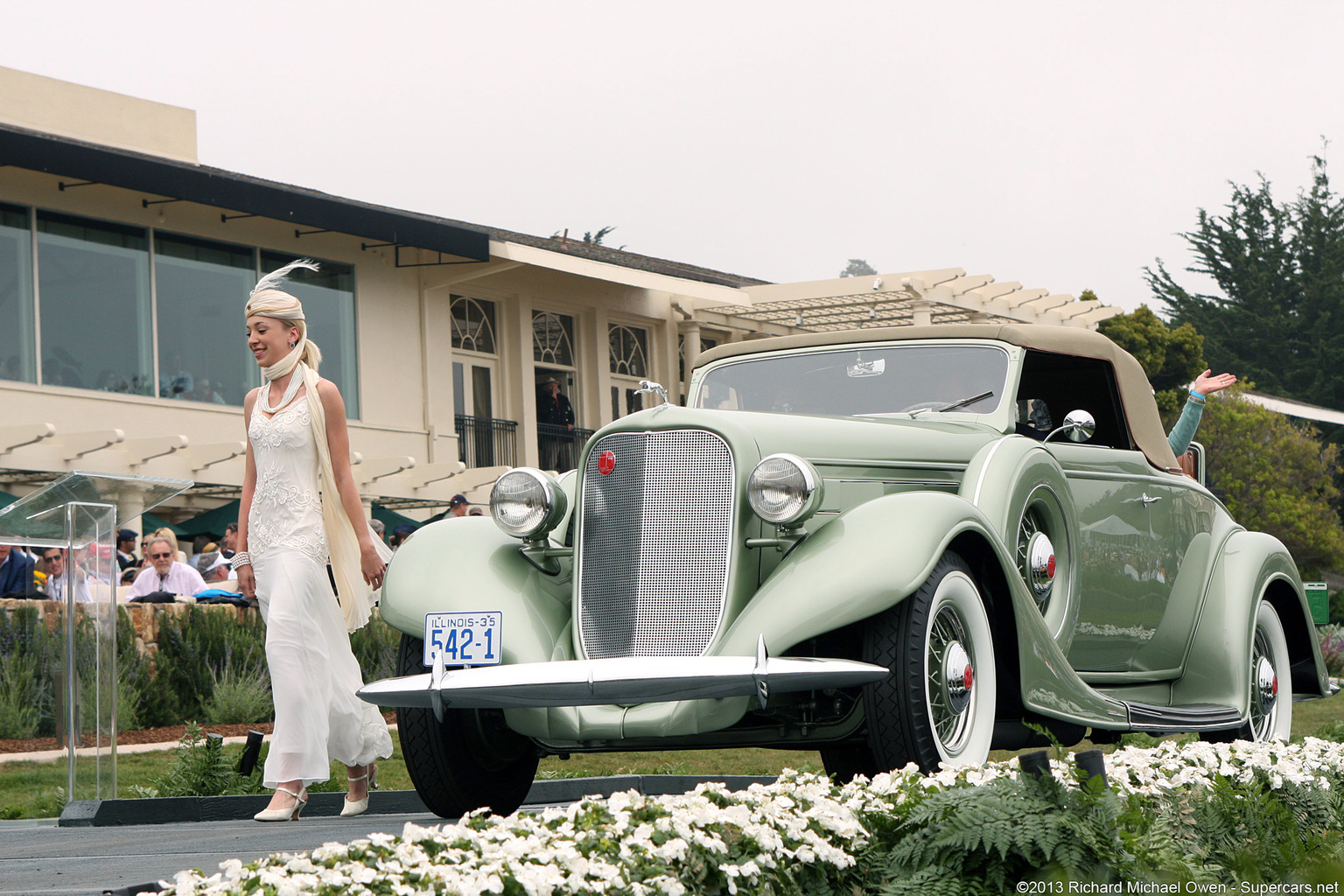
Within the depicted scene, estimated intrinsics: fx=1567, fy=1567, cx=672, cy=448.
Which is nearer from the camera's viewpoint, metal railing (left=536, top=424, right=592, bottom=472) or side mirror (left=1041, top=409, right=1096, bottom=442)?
side mirror (left=1041, top=409, right=1096, bottom=442)

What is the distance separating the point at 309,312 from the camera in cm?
2300

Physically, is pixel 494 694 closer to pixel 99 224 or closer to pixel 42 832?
pixel 42 832

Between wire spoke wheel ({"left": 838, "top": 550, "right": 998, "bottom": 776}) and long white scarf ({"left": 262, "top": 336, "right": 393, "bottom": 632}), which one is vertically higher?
long white scarf ({"left": 262, "top": 336, "right": 393, "bottom": 632})

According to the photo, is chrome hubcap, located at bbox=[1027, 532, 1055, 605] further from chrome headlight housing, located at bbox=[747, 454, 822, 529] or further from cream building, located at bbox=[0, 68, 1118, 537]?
cream building, located at bbox=[0, 68, 1118, 537]

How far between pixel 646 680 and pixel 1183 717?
9.94 feet

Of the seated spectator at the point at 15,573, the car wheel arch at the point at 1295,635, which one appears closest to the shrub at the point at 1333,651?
the car wheel arch at the point at 1295,635

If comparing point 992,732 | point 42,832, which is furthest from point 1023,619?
point 42,832

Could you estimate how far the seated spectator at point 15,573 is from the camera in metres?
12.2

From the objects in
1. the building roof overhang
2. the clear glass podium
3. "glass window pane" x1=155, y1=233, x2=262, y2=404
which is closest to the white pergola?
the building roof overhang

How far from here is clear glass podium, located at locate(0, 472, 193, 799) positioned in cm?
747

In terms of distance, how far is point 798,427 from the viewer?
592 centimetres

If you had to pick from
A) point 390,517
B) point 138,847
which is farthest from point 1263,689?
point 390,517

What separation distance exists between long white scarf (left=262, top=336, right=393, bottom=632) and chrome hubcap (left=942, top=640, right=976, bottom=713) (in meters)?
2.37

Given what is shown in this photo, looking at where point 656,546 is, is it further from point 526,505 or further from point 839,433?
point 839,433
